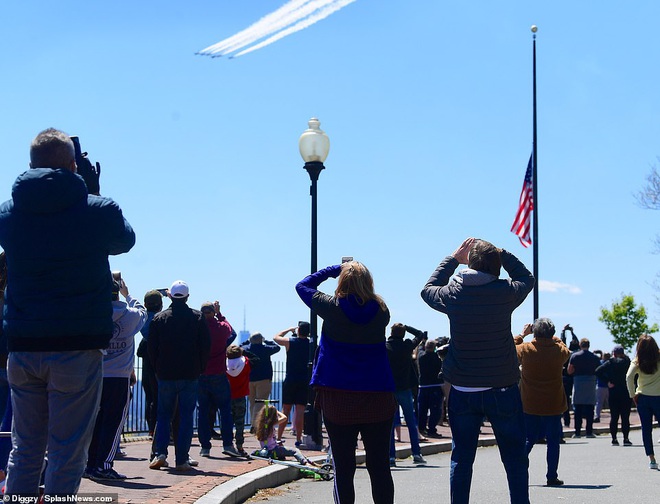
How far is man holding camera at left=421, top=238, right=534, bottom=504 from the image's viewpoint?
6.40m

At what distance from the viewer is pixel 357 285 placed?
6.46 m

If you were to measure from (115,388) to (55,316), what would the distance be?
447 cm

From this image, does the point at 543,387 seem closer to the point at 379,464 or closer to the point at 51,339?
the point at 379,464

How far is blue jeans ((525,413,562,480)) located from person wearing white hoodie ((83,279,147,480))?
4.59 meters

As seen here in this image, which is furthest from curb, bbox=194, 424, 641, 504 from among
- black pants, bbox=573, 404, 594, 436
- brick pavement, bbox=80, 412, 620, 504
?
black pants, bbox=573, 404, 594, 436

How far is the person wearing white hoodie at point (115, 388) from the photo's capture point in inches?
345

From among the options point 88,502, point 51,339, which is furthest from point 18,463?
point 88,502

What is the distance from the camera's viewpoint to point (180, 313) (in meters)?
9.92

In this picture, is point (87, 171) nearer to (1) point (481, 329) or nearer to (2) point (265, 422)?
(1) point (481, 329)

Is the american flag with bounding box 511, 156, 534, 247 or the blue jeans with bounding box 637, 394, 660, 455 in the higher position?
the american flag with bounding box 511, 156, 534, 247

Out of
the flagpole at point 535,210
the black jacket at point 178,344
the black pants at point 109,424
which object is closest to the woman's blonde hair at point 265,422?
the black jacket at point 178,344

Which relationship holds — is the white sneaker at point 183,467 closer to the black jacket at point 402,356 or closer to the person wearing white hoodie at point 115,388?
the person wearing white hoodie at point 115,388

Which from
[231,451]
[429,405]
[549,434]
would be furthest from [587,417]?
[231,451]

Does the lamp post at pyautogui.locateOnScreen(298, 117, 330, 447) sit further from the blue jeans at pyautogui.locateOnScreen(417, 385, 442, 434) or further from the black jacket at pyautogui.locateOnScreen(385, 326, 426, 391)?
the blue jeans at pyautogui.locateOnScreen(417, 385, 442, 434)
